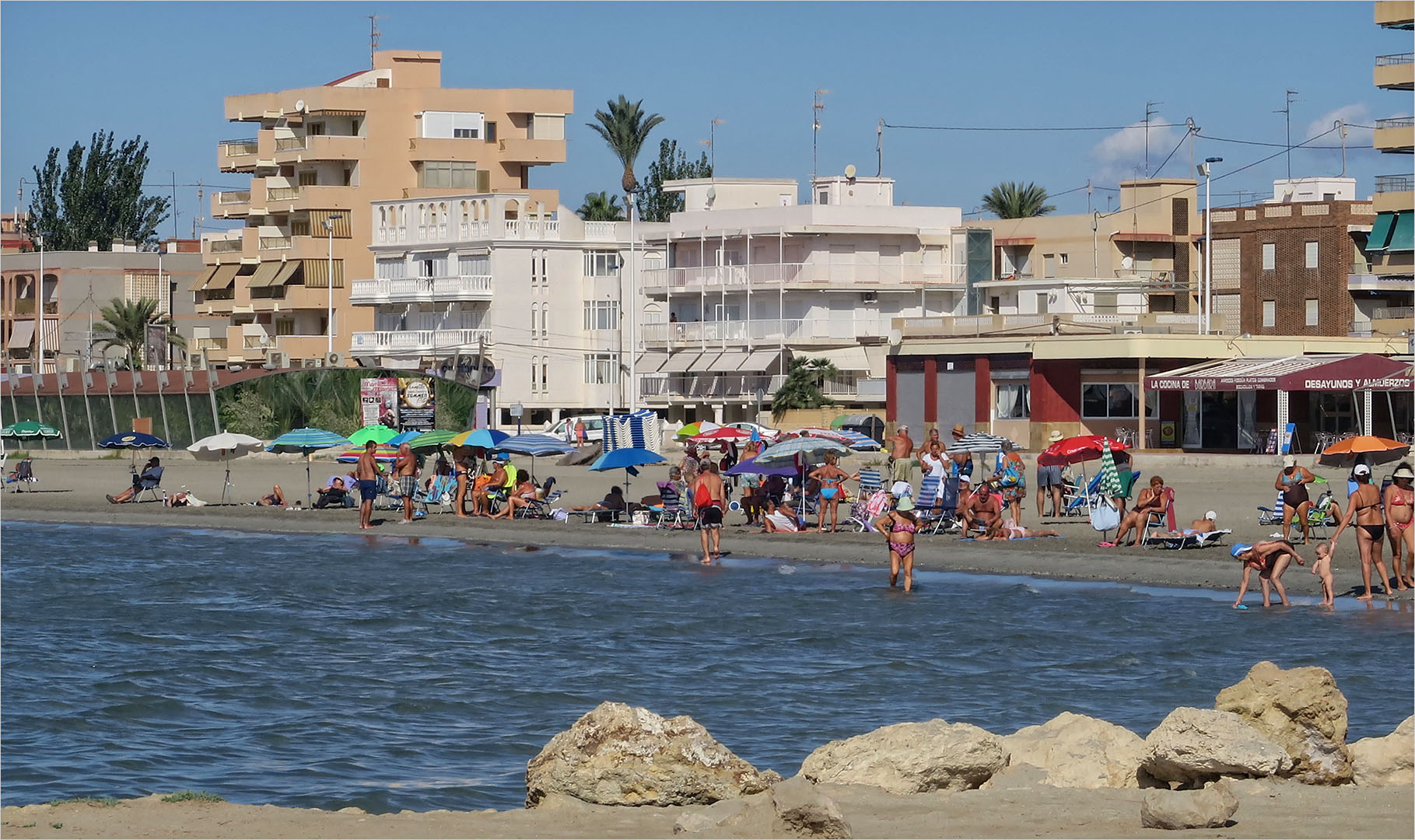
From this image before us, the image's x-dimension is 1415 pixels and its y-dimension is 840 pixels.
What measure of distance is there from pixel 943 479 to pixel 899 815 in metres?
17.8

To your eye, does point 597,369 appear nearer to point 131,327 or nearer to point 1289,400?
point 131,327

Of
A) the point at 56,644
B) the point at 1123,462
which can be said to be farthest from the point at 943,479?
the point at 56,644

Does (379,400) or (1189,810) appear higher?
(379,400)

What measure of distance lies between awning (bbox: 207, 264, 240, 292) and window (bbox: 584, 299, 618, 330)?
57.9ft

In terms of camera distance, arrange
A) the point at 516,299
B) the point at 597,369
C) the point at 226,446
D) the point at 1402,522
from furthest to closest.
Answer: the point at 597,369 < the point at 516,299 < the point at 226,446 < the point at 1402,522

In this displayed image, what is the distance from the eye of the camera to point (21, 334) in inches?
3649

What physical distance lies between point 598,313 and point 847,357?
11865mm

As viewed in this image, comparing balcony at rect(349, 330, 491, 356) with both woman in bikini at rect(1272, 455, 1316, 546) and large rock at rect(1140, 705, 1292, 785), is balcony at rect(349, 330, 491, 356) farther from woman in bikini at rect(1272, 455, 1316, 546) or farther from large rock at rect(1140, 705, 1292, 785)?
large rock at rect(1140, 705, 1292, 785)

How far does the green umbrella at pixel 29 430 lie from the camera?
5688 cm

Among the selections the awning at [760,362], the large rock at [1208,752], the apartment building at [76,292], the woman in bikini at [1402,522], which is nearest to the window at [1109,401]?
the awning at [760,362]

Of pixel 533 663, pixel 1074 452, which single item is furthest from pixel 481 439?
pixel 533 663

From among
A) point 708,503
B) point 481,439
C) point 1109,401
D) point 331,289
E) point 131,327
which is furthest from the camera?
point 131,327

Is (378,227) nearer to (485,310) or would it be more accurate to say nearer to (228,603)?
(485,310)

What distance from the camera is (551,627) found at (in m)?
23.4
